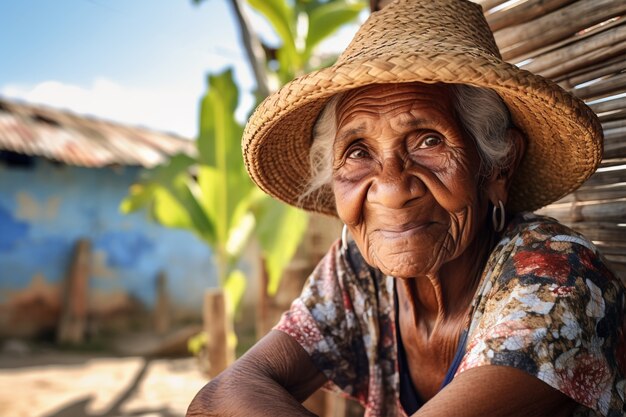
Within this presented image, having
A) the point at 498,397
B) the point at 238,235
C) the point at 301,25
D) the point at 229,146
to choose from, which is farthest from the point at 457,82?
the point at 238,235

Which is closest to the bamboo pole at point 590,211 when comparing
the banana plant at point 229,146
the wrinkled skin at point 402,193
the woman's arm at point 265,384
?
the wrinkled skin at point 402,193

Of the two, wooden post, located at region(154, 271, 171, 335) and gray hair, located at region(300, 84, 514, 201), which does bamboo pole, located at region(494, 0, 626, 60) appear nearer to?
gray hair, located at region(300, 84, 514, 201)

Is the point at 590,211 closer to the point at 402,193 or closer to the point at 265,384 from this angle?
the point at 402,193

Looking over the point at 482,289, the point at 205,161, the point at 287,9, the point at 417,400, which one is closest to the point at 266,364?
the point at 417,400

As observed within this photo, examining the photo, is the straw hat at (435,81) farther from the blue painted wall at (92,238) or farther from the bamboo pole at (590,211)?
the blue painted wall at (92,238)

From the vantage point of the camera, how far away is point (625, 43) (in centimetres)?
174

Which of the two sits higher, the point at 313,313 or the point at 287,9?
the point at 287,9

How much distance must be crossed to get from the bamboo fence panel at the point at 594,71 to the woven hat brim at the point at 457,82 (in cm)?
27

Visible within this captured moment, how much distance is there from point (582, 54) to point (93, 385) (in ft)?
21.1

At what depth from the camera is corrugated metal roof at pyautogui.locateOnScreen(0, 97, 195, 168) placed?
8359 mm

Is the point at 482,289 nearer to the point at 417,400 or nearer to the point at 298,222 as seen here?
the point at 417,400

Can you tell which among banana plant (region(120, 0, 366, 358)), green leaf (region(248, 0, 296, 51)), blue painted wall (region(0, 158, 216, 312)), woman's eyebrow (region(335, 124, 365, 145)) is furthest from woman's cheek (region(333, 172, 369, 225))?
blue painted wall (region(0, 158, 216, 312))

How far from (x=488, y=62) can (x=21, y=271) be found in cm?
927

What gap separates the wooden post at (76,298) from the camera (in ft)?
29.5
